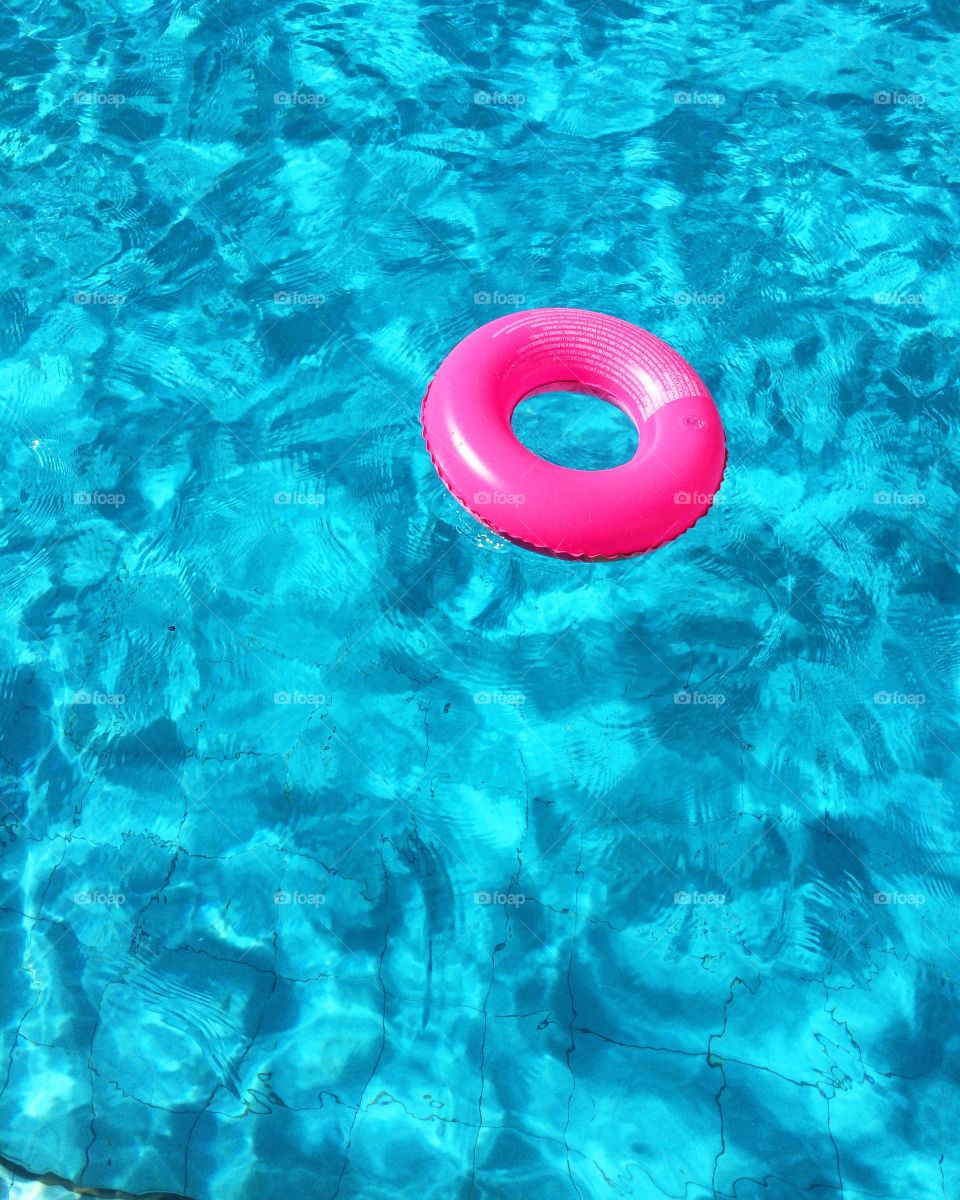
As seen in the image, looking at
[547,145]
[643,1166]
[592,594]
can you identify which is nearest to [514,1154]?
[643,1166]

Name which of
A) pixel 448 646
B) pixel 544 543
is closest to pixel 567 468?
pixel 544 543

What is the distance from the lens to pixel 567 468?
4.64 metres

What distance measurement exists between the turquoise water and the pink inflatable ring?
0.45m

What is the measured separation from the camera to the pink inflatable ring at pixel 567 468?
4.34m

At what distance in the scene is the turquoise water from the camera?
3715 mm

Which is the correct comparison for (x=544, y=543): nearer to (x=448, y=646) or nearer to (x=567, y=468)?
(x=567, y=468)

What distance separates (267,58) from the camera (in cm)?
666

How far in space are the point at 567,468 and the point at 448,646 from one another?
99cm

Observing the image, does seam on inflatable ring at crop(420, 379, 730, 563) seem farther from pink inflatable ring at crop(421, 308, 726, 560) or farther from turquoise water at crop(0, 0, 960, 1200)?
turquoise water at crop(0, 0, 960, 1200)

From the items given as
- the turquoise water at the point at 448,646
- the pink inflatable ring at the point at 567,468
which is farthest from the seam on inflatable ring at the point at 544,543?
the turquoise water at the point at 448,646

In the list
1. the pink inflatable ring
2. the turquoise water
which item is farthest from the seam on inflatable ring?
the turquoise water

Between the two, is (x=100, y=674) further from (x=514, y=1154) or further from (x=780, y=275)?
(x=780, y=275)

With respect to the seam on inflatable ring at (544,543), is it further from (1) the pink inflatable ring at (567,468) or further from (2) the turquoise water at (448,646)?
(2) the turquoise water at (448,646)

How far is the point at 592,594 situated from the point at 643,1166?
2.36 m
